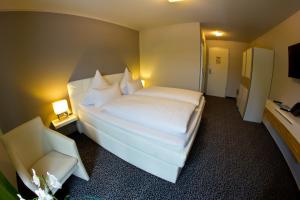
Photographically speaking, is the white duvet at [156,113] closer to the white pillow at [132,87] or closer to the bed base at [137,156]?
the bed base at [137,156]

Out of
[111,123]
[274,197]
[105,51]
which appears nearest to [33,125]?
[111,123]

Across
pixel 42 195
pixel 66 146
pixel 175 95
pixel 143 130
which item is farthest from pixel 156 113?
pixel 42 195

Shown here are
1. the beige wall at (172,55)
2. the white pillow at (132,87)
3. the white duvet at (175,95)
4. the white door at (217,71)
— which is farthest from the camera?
the white door at (217,71)

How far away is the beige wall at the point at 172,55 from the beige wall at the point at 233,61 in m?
2.55

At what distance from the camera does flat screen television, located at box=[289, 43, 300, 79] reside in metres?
2.04

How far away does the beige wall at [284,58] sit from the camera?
2.25 metres

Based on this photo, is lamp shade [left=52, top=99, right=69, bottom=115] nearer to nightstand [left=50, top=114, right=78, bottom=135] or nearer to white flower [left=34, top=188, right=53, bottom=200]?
nightstand [left=50, top=114, right=78, bottom=135]

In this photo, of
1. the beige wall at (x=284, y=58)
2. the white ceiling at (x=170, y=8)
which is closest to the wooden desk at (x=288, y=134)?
the beige wall at (x=284, y=58)

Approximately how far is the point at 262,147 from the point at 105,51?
151 inches

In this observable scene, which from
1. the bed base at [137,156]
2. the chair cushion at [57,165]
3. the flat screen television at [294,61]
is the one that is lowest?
the bed base at [137,156]

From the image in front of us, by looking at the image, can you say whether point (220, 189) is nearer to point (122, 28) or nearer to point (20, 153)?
point (20, 153)

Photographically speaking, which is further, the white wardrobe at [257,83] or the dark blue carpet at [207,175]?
the white wardrobe at [257,83]

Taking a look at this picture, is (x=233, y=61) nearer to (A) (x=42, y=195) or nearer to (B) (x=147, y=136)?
(B) (x=147, y=136)

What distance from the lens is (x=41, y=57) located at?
2.36m
